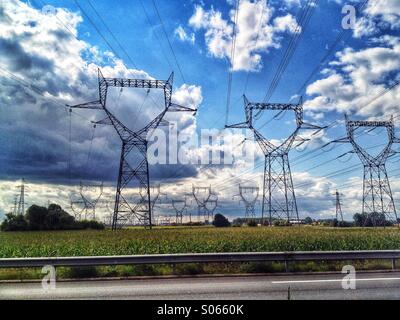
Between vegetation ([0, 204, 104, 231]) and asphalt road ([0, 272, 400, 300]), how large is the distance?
275 ft

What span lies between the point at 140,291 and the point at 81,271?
5036 millimetres

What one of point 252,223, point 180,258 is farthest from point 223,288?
point 252,223

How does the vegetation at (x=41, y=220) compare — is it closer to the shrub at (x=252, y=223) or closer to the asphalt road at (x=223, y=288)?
the shrub at (x=252, y=223)

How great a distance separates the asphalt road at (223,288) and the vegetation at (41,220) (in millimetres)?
83926

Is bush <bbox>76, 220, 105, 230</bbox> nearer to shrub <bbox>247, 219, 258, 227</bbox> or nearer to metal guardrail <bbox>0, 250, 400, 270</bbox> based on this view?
shrub <bbox>247, 219, 258, 227</bbox>

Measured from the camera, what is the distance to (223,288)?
498 inches

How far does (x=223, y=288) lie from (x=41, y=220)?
91526 mm

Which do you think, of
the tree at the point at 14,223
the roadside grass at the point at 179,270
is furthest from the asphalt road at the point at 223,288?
the tree at the point at 14,223

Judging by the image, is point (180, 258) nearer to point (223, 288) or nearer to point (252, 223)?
point (223, 288)

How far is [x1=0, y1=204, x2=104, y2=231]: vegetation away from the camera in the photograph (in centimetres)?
9050

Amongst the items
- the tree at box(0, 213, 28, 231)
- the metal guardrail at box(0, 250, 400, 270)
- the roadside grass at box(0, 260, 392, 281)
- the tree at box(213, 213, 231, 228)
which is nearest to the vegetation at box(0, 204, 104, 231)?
the tree at box(0, 213, 28, 231)
